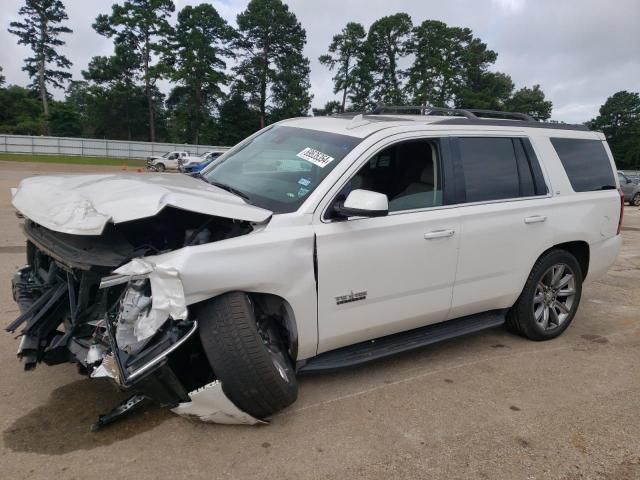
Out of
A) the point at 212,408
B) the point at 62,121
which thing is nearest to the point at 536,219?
the point at 212,408

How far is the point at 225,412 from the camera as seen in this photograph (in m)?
2.94

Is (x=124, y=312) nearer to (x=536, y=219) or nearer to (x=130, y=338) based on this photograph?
(x=130, y=338)

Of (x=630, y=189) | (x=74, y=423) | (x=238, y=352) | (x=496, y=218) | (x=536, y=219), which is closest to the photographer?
(x=238, y=352)

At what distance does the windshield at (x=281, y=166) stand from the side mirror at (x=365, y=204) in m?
0.32

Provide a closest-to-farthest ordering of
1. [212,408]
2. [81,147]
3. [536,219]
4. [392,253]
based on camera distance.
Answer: [212,408]
[392,253]
[536,219]
[81,147]

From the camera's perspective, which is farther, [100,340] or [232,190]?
[232,190]

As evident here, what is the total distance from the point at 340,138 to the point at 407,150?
0.59 meters

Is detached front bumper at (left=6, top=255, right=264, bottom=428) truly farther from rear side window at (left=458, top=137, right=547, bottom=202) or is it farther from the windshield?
rear side window at (left=458, top=137, right=547, bottom=202)

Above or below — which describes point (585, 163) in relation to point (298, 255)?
above

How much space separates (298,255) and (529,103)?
81089 millimetres

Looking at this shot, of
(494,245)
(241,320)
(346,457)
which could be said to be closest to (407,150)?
(494,245)

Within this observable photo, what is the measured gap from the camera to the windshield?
338 centimetres

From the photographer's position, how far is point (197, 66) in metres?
58.7

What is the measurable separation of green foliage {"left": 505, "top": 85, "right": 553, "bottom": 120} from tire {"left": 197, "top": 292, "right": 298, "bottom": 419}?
75793 mm
